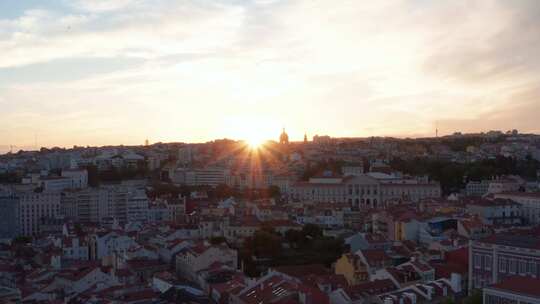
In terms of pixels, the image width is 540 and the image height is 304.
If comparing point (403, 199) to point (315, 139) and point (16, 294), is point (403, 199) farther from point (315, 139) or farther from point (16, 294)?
point (315, 139)

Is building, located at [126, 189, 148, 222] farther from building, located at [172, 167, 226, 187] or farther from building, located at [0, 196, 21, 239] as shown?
building, located at [172, 167, 226, 187]

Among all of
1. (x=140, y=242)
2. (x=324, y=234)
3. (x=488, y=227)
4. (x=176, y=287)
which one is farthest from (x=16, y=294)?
(x=488, y=227)

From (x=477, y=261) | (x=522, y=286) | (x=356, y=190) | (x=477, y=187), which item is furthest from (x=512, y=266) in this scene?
(x=356, y=190)

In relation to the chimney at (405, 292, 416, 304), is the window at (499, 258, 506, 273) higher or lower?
higher

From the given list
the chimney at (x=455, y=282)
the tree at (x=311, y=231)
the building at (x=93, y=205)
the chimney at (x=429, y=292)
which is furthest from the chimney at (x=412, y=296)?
the building at (x=93, y=205)

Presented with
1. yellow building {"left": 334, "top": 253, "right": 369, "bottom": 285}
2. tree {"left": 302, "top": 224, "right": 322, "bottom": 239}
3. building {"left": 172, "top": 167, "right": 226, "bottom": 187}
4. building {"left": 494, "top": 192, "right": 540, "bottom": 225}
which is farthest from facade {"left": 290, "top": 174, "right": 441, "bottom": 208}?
yellow building {"left": 334, "top": 253, "right": 369, "bottom": 285}

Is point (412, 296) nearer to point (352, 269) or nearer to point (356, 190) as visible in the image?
point (352, 269)
